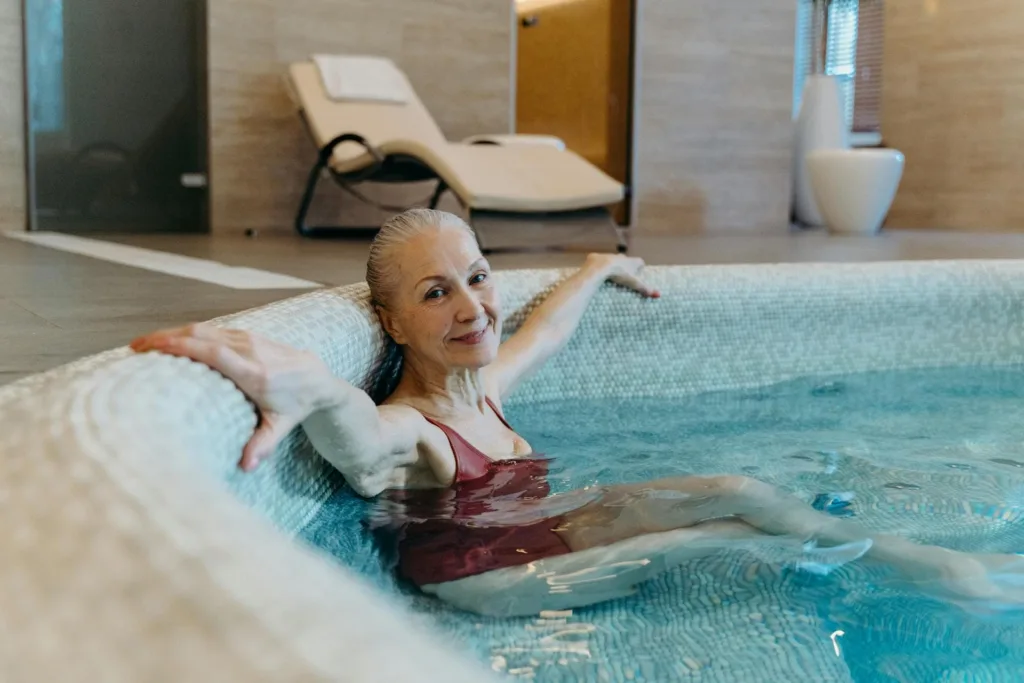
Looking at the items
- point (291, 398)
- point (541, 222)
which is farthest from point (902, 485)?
point (541, 222)

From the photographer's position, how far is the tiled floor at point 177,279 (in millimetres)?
1913

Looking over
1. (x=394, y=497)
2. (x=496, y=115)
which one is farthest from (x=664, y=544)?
(x=496, y=115)

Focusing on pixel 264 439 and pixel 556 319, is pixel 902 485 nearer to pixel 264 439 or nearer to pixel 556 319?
pixel 556 319

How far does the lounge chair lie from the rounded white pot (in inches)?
87.5

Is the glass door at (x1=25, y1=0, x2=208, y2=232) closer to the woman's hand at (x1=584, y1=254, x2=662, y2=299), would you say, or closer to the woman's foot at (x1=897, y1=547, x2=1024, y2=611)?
the woman's hand at (x1=584, y1=254, x2=662, y2=299)

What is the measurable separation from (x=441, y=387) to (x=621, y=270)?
847 mm

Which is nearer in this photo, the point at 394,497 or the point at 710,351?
the point at 394,497

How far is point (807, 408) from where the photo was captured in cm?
251

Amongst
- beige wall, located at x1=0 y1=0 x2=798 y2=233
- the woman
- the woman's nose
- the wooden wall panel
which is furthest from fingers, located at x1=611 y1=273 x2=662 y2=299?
the wooden wall panel

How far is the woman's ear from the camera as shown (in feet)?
5.76

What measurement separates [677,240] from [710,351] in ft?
11.3

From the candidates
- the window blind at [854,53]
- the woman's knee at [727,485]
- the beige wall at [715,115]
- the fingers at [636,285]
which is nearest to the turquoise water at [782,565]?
the woman's knee at [727,485]

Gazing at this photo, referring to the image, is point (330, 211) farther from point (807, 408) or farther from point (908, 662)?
point (908, 662)

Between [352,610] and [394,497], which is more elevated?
[352,610]
